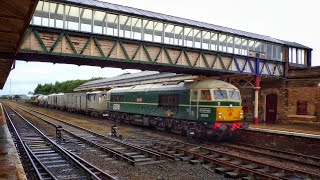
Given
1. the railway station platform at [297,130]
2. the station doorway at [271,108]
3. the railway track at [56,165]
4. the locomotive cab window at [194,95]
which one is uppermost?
the locomotive cab window at [194,95]

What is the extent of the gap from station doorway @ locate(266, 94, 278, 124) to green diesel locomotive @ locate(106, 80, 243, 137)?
27.0 ft

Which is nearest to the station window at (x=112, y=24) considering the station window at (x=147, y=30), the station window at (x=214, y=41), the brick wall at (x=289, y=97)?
the station window at (x=147, y=30)

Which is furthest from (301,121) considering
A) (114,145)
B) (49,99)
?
(49,99)

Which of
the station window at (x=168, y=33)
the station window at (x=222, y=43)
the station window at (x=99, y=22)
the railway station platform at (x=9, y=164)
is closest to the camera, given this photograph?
the railway station platform at (x=9, y=164)

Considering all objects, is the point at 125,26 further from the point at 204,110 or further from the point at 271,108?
the point at 271,108

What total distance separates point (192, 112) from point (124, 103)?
32.8 feet

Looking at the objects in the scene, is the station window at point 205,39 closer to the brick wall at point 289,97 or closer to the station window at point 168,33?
the station window at point 168,33

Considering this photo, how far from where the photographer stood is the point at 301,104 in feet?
70.7

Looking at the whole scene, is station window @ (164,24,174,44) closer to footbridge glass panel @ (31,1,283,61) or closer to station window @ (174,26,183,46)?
footbridge glass panel @ (31,1,283,61)

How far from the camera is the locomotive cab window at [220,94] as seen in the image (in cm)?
1638

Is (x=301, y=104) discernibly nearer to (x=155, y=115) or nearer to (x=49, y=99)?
(x=155, y=115)

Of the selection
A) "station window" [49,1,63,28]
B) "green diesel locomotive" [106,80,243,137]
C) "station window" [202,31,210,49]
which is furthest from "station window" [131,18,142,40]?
"station window" [202,31,210,49]

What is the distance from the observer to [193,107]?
17125mm

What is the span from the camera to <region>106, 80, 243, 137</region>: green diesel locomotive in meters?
16.2
